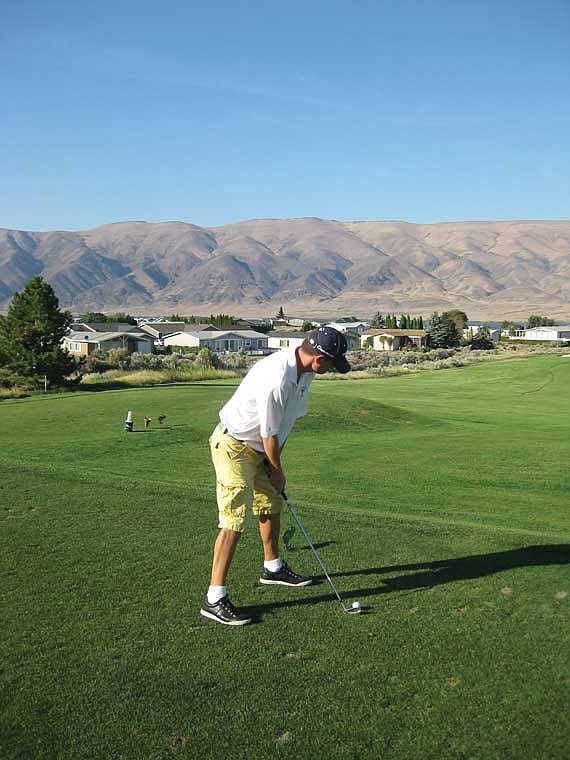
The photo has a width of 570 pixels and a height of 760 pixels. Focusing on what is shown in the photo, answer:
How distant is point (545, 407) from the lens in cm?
3569

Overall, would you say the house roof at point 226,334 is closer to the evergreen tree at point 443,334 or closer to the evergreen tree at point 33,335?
the evergreen tree at point 443,334

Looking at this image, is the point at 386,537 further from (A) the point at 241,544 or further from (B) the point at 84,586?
(B) the point at 84,586

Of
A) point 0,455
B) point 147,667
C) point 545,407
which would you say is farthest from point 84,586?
point 545,407

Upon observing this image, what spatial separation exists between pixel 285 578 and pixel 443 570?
1501mm

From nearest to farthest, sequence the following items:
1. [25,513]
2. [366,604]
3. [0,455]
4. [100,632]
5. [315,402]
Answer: [100,632], [366,604], [25,513], [0,455], [315,402]

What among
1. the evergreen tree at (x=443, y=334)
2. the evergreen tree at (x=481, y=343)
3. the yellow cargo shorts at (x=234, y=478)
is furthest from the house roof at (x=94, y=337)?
the yellow cargo shorts at (x=234, y=478)

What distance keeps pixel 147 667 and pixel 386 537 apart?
12.2 ft

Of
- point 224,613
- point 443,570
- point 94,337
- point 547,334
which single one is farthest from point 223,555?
point 547,334

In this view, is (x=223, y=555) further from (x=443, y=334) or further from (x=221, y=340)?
(x=221, y=340)

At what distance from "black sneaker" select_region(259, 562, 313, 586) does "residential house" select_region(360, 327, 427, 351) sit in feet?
343

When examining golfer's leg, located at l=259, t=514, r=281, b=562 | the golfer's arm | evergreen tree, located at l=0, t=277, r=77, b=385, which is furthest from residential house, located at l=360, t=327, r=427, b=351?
the golfer's arm

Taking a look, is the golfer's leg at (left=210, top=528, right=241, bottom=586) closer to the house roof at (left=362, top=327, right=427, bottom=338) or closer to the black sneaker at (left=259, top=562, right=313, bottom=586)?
the black sneaker at (left=259, top=562, right=313, bottom=586)

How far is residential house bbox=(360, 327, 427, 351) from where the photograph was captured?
11250 cm

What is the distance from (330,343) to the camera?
20.2 feet
